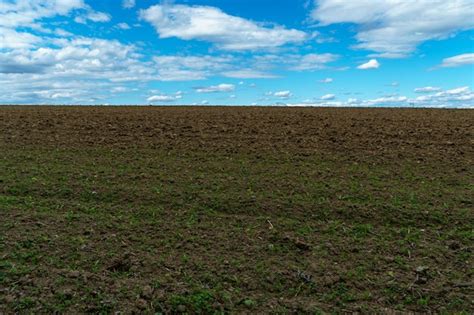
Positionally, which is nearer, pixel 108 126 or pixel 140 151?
pixel 140 151

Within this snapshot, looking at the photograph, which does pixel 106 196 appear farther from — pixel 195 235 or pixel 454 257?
pixel 454 257

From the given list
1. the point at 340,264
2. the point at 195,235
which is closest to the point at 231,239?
the point at 195,235

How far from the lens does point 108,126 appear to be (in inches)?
588

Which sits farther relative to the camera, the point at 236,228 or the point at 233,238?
the point at 236,228

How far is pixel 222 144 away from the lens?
1159cm

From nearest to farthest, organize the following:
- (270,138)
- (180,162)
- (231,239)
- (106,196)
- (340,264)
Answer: (340,264) < (231,239) < (106,196) < (180,162) < (270,138)

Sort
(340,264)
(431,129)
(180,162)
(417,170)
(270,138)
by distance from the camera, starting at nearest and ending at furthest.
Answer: (340,264) < (417,170) < (180,162) < (270,138) < (431,129)

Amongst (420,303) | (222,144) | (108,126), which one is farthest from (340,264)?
(108,126)

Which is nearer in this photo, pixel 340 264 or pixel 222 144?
pixel 340 264

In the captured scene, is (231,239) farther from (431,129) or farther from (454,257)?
(431,129)

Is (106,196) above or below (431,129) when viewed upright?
below

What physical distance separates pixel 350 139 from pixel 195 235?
27.1ft

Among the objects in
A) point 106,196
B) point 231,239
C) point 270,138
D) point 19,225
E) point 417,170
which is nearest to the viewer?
point 231,239

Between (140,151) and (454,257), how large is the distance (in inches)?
327
